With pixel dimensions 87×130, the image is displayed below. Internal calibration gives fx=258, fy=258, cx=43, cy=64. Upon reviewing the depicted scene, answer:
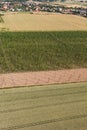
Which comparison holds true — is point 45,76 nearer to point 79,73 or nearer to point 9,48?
point 79,73

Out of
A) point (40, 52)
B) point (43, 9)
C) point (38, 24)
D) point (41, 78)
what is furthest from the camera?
point (43, 9)

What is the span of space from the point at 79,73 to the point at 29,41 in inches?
501

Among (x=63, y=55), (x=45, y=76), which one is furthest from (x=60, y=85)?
(x=63, y=55)

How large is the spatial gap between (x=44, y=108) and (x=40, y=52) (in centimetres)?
1492

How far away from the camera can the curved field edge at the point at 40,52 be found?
92.4ft

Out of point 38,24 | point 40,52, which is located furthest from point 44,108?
point 38,24

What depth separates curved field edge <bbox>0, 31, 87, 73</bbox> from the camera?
2816cm

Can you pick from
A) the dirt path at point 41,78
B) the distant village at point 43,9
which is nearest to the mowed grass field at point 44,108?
the dirt path at point 41,78

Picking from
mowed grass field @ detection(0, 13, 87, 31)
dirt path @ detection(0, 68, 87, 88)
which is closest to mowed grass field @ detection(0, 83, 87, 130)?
dirt path @ detection(0, 68, 87, 88)

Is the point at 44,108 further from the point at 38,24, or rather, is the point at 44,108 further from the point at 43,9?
the point at 43,9

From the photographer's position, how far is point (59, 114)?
17688 millimetres

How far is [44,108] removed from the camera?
60.5ft

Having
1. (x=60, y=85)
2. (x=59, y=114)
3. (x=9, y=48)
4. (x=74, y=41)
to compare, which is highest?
(x=59, y=114)

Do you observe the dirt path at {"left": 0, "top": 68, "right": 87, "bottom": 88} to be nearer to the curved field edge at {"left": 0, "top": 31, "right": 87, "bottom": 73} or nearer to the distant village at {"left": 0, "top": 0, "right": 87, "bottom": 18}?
the curved field edge at {"left": 0, "top": 31, "right": 87, "bottom": 73}
